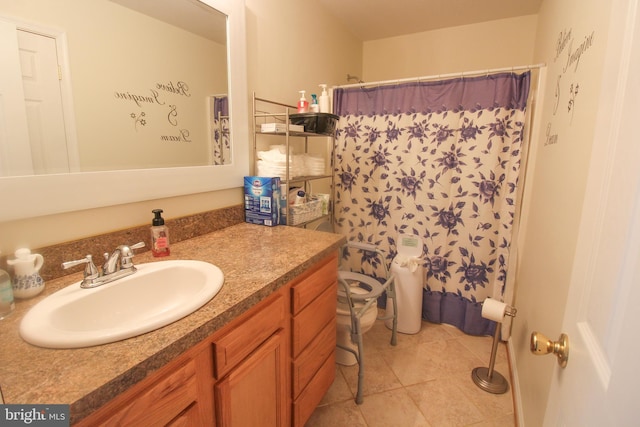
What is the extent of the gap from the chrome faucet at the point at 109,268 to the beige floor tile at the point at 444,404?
1482mm

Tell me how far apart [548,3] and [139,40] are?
87.3 inches

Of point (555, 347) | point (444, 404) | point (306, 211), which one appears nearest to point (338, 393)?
point (444, 404)

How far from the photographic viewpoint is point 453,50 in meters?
2.56

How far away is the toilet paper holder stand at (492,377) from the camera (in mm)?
1640

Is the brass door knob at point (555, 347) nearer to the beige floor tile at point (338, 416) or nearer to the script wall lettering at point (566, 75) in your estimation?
the script wall lettering at point (566, 75)

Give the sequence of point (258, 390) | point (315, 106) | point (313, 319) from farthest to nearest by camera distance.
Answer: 1. point (315, 106)
2. point (313, 319)
3. point (258, 390)

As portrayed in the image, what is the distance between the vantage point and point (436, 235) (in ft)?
6.97

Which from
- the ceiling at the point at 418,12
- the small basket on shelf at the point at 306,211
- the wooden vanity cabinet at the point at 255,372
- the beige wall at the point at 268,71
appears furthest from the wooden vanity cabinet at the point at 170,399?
the ceiling at the point at 418,12

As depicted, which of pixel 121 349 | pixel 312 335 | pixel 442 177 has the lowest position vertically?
pixel 312 335

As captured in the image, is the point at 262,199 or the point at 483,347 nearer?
the point at 262,199

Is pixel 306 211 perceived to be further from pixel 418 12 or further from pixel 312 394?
pixel 418 12

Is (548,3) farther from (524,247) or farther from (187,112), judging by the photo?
(187,112)

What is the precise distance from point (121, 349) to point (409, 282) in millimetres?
1782

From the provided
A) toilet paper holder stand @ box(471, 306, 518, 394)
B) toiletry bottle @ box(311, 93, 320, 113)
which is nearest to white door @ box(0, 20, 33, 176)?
toiletry bottle @ box(311, 93, 320, 113)
